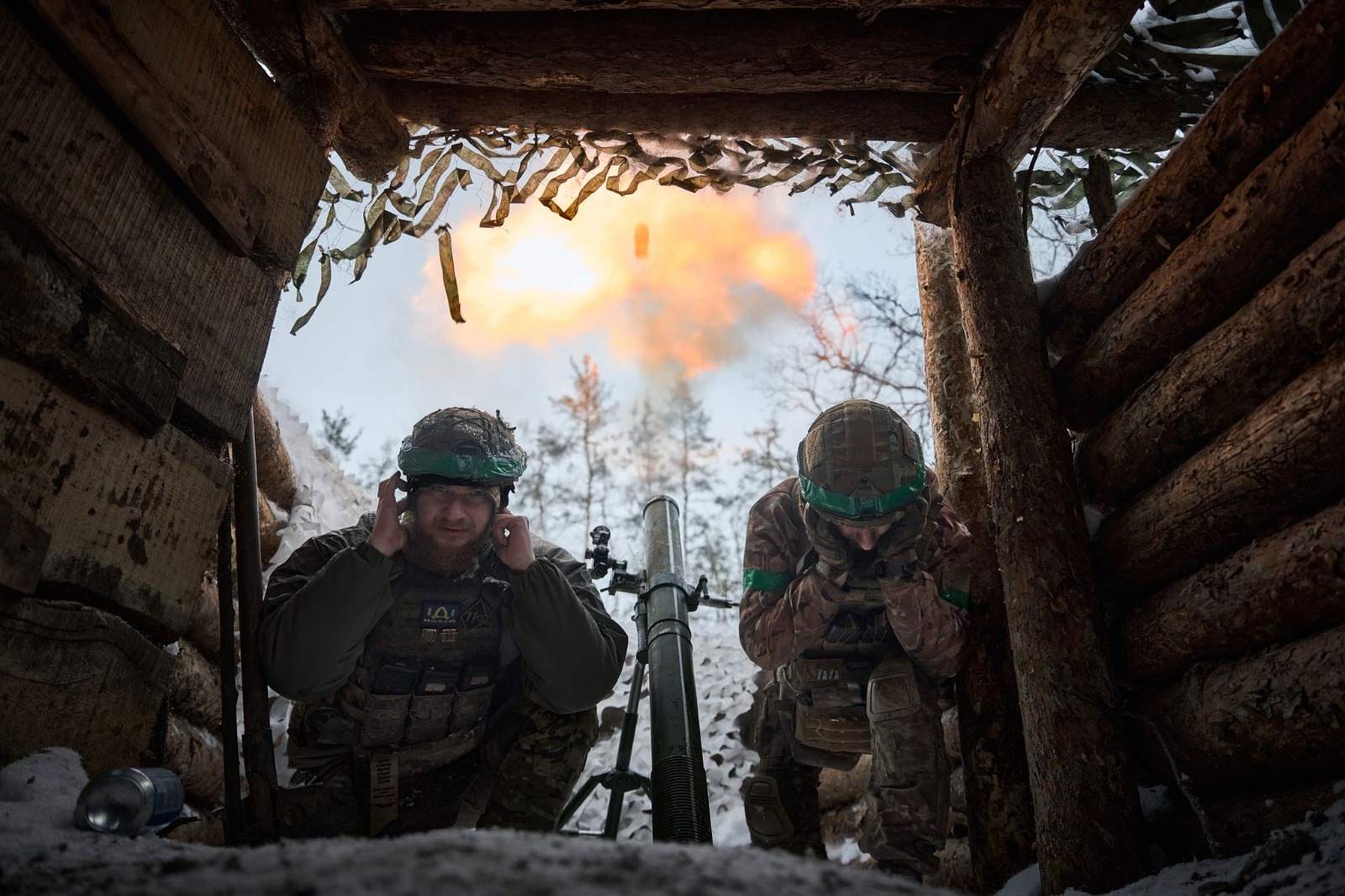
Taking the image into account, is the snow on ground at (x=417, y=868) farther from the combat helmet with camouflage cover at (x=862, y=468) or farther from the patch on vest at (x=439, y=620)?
the combat helmet with camouflage cover at (x=862, y=468)

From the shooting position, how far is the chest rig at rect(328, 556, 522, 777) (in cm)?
332

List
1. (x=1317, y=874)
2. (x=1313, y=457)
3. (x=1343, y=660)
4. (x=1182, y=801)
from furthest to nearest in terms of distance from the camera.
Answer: (x=1182, y=801) < (x=1313, y=457) < (x=1343, y=660) < (x=1317, y=874)

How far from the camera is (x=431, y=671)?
11.1ft

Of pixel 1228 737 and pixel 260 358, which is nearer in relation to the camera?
pixel 1228 737

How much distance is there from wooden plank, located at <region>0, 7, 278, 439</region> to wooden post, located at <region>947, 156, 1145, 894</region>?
2.68 m

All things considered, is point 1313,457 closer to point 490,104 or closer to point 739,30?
point 739,30

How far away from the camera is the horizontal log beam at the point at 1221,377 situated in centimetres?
202

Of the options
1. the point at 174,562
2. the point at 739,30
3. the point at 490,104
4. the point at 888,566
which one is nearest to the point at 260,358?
the point at 174,562

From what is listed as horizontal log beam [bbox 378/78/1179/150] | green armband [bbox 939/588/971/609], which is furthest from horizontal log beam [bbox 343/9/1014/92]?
green armband [bbox 939/588/971/609]

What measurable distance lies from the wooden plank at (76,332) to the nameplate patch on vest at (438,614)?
1592 mm

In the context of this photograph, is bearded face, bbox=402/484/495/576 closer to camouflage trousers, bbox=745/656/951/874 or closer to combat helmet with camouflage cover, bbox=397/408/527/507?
combat helmet with camouflage cover, bbox=397/408/527/507

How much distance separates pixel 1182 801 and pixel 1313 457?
117 cm

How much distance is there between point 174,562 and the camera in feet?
7.04

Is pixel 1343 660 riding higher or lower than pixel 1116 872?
higher
